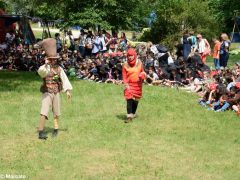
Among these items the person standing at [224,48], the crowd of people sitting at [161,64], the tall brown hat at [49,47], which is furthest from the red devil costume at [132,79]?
the person standing at [224,48]

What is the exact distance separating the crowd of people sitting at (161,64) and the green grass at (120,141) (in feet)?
2.36

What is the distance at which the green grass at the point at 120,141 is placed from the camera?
27.5 ft

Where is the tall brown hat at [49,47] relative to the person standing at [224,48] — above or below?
above

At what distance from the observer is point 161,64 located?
1906 centimetres

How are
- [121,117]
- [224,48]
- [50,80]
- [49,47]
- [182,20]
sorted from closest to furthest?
[49,47] < [50,80] < [121,117] < [224,48] < [182,20]

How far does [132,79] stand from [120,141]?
2220mm

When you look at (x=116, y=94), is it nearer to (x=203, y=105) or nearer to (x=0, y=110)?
(x=203, y=105)

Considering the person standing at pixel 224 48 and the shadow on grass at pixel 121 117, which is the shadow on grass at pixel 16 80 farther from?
the person standing at pixel 224 48

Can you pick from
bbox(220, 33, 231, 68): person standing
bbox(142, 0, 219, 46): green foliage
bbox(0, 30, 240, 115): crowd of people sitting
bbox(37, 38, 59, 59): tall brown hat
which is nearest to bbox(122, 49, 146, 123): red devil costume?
bbox(37, 38, 59, 59): tall brown hat

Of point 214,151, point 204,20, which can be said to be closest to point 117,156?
point 214,151

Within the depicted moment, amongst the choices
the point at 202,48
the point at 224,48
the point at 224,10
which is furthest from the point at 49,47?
the point at 224,10

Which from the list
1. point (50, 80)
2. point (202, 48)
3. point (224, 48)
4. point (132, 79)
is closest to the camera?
point (50, 80)

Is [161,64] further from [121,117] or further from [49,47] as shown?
[49,47]

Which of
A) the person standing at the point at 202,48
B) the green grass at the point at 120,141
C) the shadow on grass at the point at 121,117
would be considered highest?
the person standing at the point at 202,48
